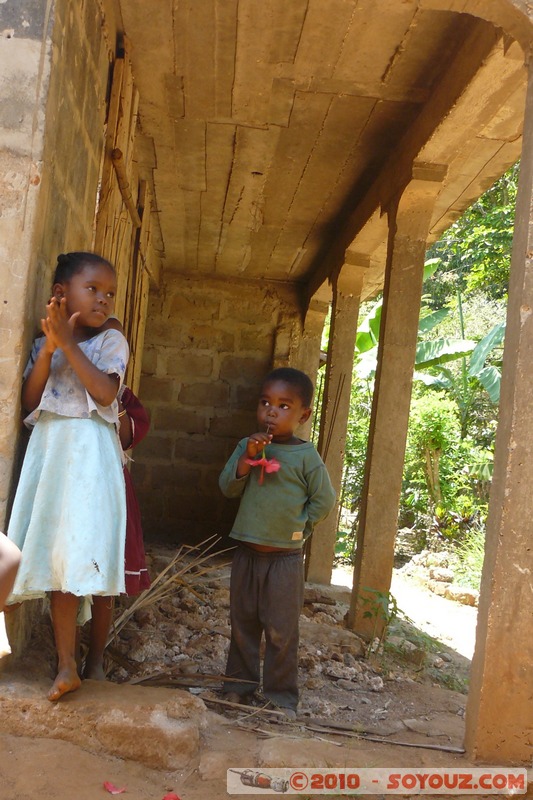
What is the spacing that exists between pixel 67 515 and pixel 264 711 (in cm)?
130

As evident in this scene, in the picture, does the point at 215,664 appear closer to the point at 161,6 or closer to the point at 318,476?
the point at 318,476

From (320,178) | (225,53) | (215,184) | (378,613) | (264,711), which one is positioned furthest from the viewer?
(215,184)

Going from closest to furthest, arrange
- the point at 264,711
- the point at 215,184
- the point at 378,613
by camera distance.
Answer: the point at 264,711
the point at 378,613
the point at 215,184

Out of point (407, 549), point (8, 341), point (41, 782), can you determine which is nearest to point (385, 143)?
point (8, 341)

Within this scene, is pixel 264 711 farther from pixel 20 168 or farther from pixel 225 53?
pixel 225 53

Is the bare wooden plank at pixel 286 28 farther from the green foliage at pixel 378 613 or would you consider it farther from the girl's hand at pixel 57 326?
the green foliage at pixel 378 613

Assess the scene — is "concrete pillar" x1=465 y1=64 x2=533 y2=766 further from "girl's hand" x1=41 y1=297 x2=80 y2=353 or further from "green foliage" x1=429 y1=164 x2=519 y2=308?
"green foliage" x1=429 y1=164 x2=519 y2=308

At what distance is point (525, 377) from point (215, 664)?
235 cm

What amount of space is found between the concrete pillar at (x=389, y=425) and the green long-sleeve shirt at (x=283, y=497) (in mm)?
1874

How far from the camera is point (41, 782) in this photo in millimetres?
2188

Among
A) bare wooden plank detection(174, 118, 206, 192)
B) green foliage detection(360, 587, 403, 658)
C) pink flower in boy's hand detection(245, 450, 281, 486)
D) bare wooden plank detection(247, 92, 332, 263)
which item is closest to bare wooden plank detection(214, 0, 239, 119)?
bare wooden plank detection(174, 118, 206, 192)

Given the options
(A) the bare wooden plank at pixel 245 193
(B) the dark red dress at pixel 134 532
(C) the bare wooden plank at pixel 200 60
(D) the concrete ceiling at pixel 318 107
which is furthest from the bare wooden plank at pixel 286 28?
(B) the dark red dress at pixel 134 532

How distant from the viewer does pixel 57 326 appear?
237 cm

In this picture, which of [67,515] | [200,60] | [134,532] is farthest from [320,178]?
[67,515]
